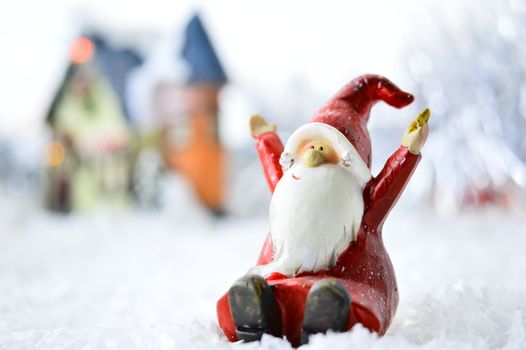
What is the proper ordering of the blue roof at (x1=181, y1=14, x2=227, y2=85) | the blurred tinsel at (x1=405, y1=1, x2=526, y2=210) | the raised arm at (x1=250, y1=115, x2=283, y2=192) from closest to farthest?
the raised arm at (x1=250, y1=115, x2=283, y2=192) < the blurred tinsel at (x1=405, y1=1, x2=526, y2=210) < the blue roof at (x1=181, y1=14, x2=227, y2=85)

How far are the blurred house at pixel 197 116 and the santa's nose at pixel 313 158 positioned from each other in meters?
1.48

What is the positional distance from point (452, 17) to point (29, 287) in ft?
4.26

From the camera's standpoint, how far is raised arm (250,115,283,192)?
0.82m

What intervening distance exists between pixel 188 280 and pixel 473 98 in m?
→ 0.93

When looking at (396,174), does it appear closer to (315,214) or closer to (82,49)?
(315,214)

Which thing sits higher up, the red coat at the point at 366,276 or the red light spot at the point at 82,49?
the red light spot at the point at 82,49

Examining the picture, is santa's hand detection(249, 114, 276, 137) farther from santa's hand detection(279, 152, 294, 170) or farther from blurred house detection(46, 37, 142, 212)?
blurred house detection(46, 37, 142, 212)

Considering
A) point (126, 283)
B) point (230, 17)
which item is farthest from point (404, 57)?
point (126, 283)

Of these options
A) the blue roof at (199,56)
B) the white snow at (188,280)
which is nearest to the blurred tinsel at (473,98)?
the white snow at (188,280)

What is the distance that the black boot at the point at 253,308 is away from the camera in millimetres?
631

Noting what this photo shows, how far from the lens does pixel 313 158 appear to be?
2.43 ft

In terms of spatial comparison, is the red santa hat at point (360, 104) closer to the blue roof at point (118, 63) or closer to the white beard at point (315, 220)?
the white beard at point (315, 220)

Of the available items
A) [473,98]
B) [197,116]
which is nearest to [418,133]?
[473,98]

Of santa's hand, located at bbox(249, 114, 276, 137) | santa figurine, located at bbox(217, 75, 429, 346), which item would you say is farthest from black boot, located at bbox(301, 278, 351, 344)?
santa's hand, located at bbox(249, 114, 276, 137)
